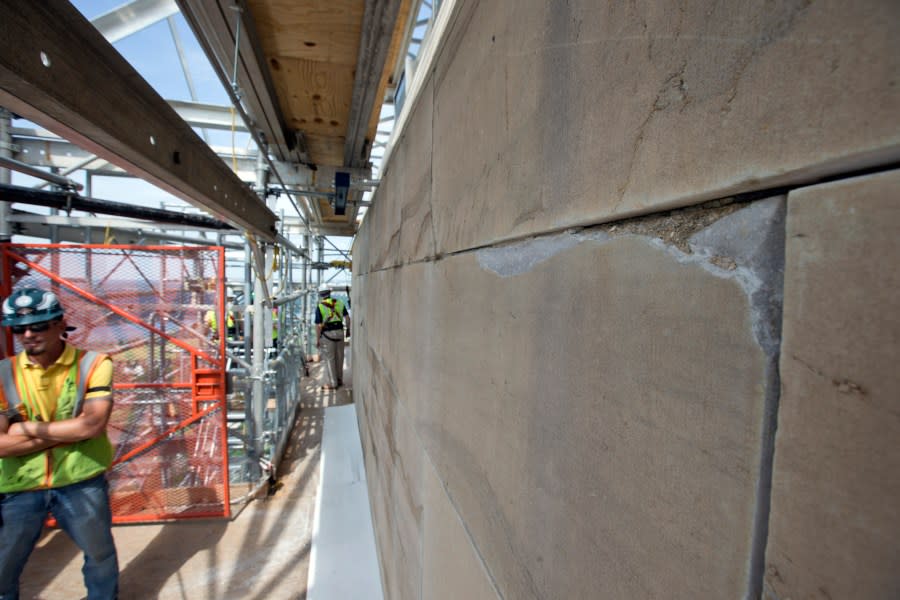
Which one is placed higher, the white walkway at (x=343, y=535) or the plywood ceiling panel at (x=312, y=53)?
the plywood ceiling panel at (x=312, y=53)

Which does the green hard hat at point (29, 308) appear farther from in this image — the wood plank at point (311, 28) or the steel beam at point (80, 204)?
the wood plank at point (311, 28)

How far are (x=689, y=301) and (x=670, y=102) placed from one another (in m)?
0.19

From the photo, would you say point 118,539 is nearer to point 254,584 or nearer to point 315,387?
point 254,584

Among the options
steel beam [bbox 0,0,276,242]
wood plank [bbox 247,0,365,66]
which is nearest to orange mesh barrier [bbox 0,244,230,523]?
wood plank [bbox 247,0,365,66]

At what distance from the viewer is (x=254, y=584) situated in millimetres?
3193

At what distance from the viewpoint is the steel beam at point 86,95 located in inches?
28.7

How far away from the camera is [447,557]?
1.07 m

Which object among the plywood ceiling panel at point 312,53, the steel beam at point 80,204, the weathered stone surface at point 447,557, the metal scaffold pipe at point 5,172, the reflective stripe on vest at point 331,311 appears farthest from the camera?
the reflective stripe on vest at point 331,311

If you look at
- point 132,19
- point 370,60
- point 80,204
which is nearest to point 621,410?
point 370,60

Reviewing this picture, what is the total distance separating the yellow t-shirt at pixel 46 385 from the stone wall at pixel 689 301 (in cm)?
279

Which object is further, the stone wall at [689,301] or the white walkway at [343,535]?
the white walkway at [343,535]

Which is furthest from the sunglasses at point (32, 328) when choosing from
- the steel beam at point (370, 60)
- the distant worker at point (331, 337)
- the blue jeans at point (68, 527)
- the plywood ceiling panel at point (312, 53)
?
the distant worker at point (331, 337)

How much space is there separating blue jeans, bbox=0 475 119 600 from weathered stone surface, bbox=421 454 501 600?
8.40 feet

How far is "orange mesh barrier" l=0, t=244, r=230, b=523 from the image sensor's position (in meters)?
3.78
